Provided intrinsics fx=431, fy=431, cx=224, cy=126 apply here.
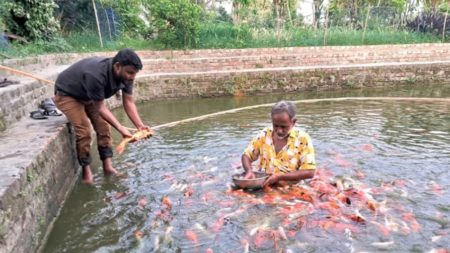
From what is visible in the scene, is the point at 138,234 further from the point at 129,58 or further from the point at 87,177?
the point at 129,58

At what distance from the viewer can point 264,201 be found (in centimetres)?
512

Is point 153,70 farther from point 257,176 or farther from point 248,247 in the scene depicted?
point 248,247

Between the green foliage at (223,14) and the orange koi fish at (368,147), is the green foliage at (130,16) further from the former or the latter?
the orange koi fish at (368,147)

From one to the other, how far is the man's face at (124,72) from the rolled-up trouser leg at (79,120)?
2.65 ft

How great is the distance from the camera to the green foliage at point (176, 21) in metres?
15.4

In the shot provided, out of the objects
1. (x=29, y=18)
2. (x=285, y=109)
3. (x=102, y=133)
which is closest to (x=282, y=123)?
(x=285, y=109)

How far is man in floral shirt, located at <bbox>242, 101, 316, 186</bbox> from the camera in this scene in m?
4.95

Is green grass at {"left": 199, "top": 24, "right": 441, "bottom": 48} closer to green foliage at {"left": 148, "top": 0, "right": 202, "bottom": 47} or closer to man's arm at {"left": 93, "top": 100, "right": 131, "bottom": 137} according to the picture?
green foliage at {"left": 148, "top": 0, "right": 202, "bottom": 47}

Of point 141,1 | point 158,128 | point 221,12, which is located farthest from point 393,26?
point 158,128

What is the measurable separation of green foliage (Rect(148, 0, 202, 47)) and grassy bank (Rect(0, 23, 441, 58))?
1.82ft

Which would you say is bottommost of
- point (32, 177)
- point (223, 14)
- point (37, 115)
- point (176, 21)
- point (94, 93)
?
point (32, 177)

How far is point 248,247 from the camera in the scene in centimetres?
423

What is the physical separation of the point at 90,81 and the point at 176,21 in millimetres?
11032

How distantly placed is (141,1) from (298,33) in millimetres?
6957
